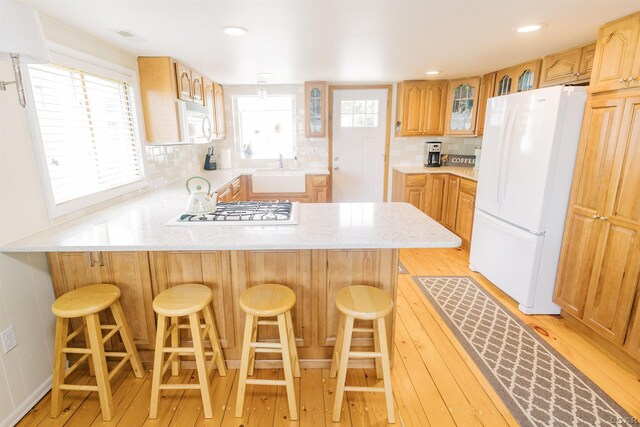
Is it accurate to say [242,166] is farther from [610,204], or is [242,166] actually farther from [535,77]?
[610,204]

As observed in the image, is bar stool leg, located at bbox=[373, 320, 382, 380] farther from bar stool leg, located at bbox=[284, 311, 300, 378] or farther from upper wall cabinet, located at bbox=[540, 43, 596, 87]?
upper wall cabinet, located at bbox=[540, 43, 596, 87]

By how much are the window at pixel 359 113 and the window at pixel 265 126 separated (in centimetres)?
75

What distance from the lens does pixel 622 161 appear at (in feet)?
6.61

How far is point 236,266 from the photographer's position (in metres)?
1.90

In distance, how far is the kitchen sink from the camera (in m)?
4.42

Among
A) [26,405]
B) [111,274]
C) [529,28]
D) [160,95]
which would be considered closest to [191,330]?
[111,274]

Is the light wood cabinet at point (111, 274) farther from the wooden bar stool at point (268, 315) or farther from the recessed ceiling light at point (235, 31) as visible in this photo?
the recessed ceiling light at point (235, 31)

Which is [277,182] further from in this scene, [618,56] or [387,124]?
[618,56]

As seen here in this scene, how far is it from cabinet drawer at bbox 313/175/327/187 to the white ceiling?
1.52 meters

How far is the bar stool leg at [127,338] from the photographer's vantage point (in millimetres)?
1818

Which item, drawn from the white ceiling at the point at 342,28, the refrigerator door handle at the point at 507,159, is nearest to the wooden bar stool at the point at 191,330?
the white ceiling at the point at 342,28

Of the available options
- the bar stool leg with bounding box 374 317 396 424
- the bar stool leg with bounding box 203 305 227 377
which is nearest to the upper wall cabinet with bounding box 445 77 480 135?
the bar stool leg with bounding box 374 317 396 424

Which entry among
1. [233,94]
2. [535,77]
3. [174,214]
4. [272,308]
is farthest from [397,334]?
[233,94]

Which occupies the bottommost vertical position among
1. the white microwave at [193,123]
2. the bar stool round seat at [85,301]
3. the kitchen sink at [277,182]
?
the bar stool round seat at [85,301]
